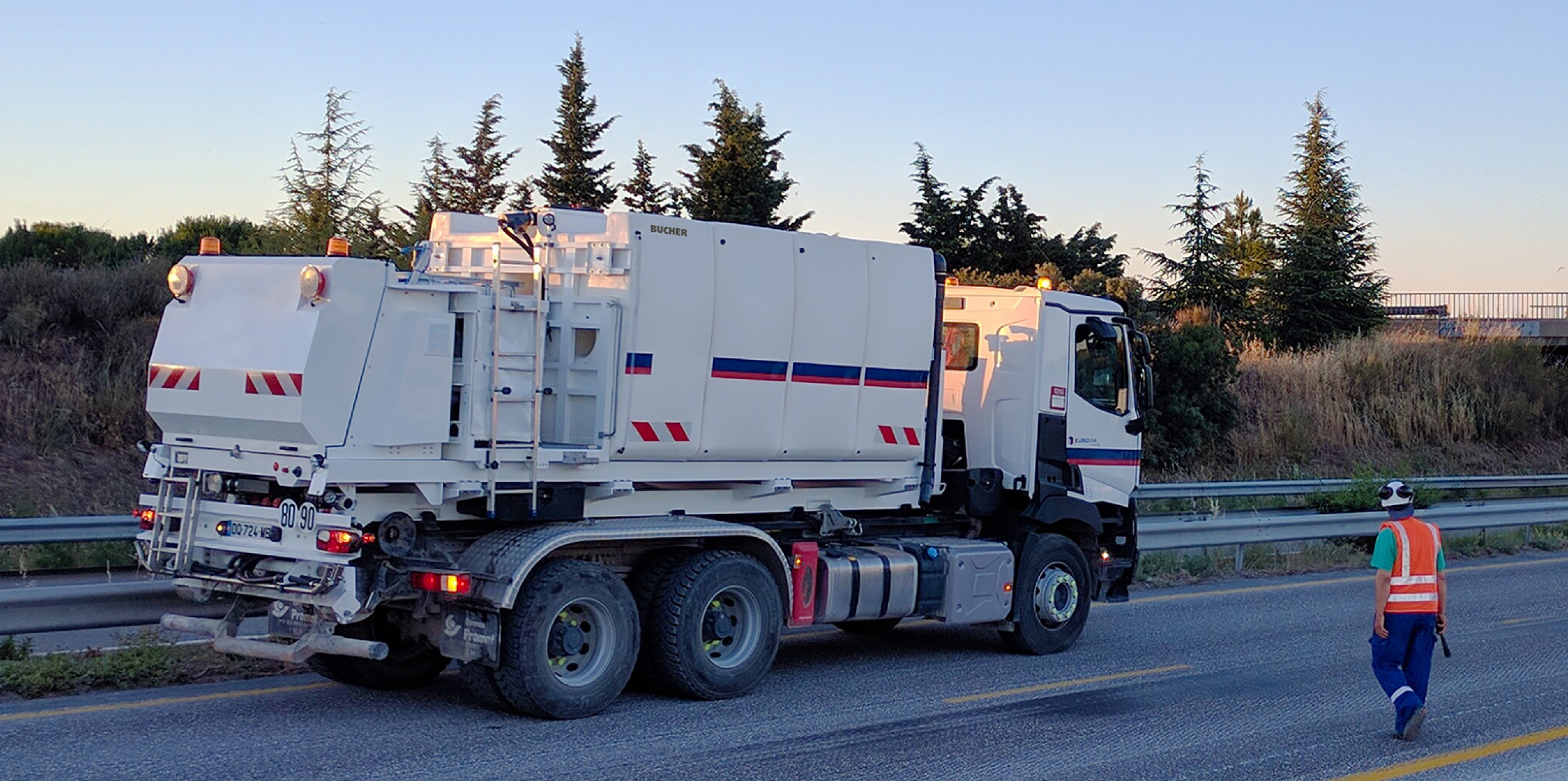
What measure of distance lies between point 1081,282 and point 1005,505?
57.2ft

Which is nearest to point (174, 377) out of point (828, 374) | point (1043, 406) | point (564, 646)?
point (564, 646)

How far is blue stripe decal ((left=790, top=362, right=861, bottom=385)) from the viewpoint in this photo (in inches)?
359

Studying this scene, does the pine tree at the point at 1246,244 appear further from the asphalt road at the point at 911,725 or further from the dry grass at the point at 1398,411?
the asphalt road at the point at 911,725

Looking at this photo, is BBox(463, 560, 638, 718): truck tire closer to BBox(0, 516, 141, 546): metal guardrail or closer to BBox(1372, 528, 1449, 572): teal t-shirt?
BBox(0, 516, 141, 546): metal guardrail

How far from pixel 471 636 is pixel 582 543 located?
824mm

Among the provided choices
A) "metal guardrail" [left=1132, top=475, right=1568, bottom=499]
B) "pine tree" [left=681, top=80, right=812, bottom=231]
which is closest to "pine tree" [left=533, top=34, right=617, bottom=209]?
"pine tree" [left=681, top=80, right=812, bottom=231]

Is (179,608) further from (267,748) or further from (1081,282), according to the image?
(1081,282)

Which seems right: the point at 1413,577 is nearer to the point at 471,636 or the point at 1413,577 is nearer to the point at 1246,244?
the point at 471,636

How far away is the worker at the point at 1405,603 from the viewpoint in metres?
7.89

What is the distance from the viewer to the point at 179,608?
875 cm

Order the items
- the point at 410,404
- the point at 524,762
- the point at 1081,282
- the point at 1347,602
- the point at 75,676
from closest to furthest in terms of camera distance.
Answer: the point at 524,762
the point at 410,404
the point at 75,676
the point at 1347,602
the point at 1081,282

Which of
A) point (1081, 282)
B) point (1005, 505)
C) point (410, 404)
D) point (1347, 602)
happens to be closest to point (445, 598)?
point (410, 404)

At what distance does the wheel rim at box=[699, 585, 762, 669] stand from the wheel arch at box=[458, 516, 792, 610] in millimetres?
300

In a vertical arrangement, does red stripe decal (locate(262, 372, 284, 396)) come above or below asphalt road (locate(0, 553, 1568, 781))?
above
